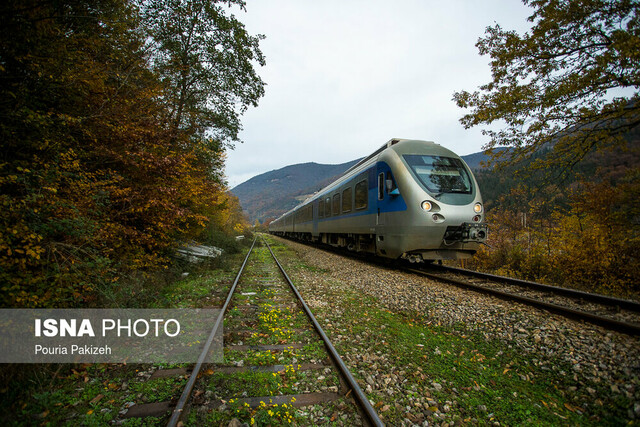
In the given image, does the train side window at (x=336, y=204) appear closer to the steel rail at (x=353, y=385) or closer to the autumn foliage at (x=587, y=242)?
the autumn foliage at (x=587, y=242)

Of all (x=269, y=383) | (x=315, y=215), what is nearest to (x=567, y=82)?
(x=269, y=383)

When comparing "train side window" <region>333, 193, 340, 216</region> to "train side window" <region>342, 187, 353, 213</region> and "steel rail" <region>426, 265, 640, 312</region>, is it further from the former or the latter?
"steel rail" <region>426, 265, 640, 312</region>

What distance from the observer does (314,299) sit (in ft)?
17.5

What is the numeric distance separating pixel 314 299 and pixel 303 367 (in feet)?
7.99

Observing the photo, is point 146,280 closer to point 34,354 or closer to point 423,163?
point 34,354

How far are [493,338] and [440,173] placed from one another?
457 cm

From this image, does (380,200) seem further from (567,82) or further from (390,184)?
(567,82)

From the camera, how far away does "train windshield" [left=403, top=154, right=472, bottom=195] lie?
6789mm

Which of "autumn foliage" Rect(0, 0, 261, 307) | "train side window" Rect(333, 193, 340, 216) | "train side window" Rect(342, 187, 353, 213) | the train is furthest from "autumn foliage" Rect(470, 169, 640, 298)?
"autumn foliage" Rect(0, 0, 261, 307)

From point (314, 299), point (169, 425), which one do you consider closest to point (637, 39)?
point (314, 299)

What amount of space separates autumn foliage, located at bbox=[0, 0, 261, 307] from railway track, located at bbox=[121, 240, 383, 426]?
1860 mm

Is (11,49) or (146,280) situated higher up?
(11,49)

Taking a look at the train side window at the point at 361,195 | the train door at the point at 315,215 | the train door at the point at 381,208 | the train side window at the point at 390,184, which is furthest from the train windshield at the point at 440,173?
the train door at the point at 315,215

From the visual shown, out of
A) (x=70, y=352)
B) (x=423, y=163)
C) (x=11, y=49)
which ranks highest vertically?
(x=11, y=49)
